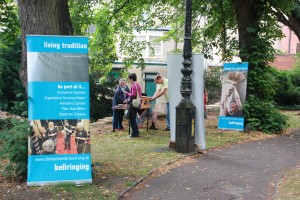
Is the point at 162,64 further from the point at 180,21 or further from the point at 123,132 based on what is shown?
the point at 123,132

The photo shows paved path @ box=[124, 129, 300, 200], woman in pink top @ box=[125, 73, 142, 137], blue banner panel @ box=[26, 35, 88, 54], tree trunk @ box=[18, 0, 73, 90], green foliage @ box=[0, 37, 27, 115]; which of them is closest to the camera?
blue banner panel @ box=[26, 35, 88, 54]

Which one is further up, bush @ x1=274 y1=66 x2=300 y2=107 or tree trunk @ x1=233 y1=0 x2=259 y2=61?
tree trunk @ x1=233 y1=0 x2=259 y2=61

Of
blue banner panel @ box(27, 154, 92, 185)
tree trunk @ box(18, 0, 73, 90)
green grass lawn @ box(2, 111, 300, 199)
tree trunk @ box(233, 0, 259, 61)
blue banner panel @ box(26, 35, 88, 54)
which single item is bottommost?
green grass lawn @ box(2, 111, 300, 199)

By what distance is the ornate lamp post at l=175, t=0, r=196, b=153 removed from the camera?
9578 mm

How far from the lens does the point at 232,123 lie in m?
14.1

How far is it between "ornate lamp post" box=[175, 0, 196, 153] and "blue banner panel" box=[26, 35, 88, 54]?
12.0ft

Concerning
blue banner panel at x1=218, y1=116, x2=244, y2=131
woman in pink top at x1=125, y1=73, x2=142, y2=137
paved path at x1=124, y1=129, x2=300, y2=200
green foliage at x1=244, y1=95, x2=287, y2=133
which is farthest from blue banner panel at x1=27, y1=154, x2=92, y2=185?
green foliage at x1=244, y1=95, x2=287, y2=133

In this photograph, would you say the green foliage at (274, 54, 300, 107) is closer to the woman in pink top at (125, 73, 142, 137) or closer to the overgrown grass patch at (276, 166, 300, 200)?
the woman in pink top at (125, 73, 142, 137)

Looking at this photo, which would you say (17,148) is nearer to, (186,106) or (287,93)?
(186,106)

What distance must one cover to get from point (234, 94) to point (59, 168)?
8727 millimetres

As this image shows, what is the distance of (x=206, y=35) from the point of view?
19.1 metres

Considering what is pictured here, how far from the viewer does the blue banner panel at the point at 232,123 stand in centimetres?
1388

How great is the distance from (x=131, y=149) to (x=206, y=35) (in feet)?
34.4

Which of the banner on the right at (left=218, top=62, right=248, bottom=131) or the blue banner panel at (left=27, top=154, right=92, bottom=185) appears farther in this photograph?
the banner on the right at (left=218, top=62, right=248, bottom=131)
